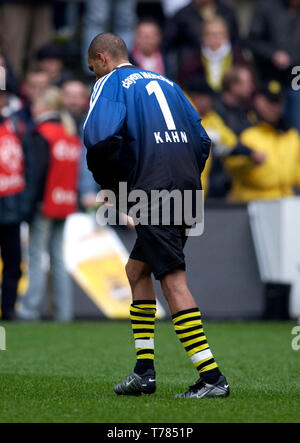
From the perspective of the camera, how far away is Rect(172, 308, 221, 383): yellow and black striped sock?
18.1 ft

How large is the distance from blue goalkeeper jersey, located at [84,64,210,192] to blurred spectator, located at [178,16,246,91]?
7352 millimetres

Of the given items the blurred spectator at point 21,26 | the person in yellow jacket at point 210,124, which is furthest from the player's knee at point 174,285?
the blurred spectator at point 21,26

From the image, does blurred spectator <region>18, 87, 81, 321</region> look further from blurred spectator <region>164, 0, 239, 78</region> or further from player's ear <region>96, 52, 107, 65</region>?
player's ear <region>96, 52, 107, 65</region>

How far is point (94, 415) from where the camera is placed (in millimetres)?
4852

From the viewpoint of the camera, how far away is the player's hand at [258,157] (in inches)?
446

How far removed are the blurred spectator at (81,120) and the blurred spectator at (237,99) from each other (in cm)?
171

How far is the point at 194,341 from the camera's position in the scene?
5.52m

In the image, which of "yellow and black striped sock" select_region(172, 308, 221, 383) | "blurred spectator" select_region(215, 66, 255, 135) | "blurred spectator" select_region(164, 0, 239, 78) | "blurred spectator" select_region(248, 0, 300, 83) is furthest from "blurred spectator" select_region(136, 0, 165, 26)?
"yellow and black striped sock" select_region(172, 308, 221, 383)

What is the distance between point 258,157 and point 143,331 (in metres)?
5.83

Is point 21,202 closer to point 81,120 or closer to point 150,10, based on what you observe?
point 81,120

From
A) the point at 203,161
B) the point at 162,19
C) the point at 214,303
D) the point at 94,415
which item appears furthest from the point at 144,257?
the point at 162,19

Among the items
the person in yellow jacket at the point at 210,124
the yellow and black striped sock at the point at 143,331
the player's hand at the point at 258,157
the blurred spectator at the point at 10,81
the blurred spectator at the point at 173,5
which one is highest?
the blurred spectator at the point at 173,5

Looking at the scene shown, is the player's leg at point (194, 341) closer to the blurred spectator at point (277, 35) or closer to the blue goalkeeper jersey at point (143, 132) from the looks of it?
the blue goalkeeper jersey at point (143, 132)

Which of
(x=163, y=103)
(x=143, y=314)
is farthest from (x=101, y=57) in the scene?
(x=143, y=314)
